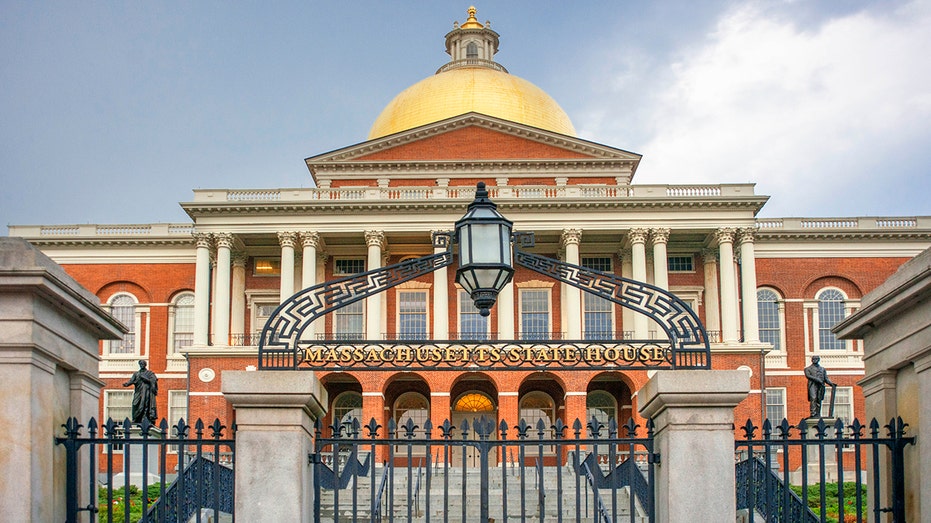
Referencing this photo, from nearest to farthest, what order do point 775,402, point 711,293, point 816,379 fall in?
point 816,379, point 775,402, point 711,293

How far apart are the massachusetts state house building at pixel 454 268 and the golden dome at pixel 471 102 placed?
3.74m

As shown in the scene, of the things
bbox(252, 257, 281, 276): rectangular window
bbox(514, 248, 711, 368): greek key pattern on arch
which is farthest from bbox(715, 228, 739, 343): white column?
bbox(514, 248, 711, 368): greek key pattern on arch

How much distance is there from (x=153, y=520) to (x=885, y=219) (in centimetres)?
5137

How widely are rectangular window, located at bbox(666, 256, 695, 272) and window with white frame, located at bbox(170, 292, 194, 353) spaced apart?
21547 millimetres

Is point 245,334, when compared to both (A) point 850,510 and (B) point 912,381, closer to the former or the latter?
(A) point 850,510

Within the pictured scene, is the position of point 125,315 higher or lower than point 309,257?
lower

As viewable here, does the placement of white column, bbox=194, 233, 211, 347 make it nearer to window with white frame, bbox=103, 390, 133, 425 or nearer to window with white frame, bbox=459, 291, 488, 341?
window with white frame, bbox=103, 390, 133, 425

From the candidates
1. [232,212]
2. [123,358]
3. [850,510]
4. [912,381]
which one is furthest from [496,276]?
[123,358]

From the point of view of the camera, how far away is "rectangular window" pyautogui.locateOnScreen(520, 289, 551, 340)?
5409cm

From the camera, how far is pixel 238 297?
180 feet

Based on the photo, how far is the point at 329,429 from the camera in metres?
10.2

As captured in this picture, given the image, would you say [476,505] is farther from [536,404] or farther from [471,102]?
[471,102]

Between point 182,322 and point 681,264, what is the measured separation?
887 inches

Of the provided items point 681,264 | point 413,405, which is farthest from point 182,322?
point 681,264
